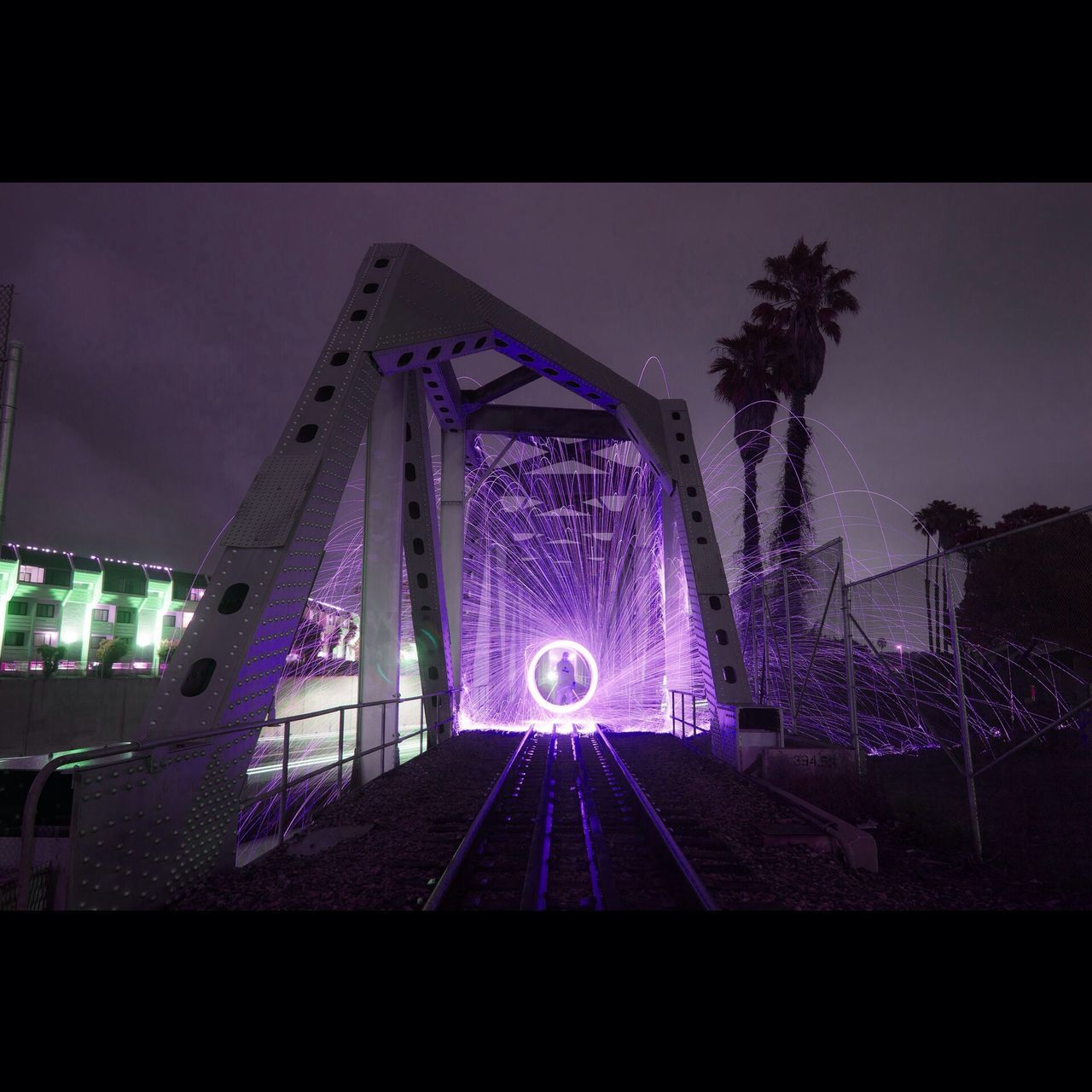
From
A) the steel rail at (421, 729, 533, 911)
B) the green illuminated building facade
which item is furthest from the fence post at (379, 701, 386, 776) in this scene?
the green illuminated building facade

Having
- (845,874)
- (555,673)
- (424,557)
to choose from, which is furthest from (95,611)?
(845,874)

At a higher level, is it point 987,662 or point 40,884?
point 987,662

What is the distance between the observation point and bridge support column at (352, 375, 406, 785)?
33.6 ft

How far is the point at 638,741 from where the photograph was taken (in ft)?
46.2

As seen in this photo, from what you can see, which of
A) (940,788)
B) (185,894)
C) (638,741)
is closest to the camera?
(185,894)

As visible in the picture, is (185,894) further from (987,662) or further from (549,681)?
(549,681)

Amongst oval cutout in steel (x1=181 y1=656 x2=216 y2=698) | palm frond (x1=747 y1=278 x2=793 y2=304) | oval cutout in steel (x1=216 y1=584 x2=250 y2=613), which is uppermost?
palm frond (x1=747 y1=278 x2=793 y2=304)

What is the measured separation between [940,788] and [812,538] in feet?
34.0

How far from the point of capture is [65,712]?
23.7 m

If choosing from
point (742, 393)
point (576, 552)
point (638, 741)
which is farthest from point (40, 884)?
point (576, 552)

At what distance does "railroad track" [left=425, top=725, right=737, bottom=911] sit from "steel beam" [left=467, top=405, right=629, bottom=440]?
10062 mm

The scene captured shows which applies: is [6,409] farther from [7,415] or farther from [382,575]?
[382,575]

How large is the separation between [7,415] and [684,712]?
1357 cm

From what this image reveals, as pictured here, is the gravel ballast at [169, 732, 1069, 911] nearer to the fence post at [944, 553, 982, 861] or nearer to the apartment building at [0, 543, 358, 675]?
the fence post at [944, 553, 982, 861]
